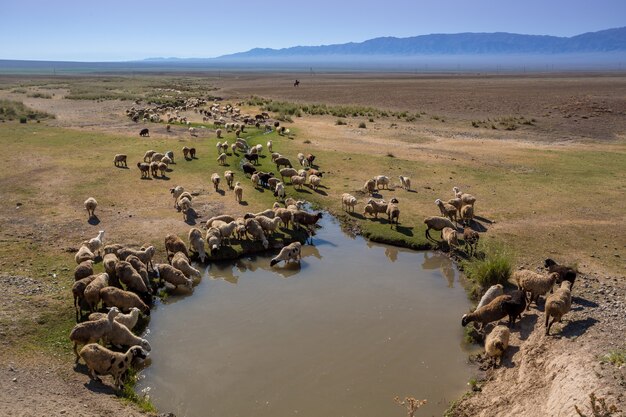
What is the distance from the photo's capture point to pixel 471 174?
28.6 m

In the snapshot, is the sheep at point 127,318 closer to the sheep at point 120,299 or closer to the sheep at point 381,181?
the sheep at point 120,299

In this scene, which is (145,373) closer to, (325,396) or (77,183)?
(325,396)

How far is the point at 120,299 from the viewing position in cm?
1301

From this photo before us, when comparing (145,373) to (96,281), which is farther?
(96,281)

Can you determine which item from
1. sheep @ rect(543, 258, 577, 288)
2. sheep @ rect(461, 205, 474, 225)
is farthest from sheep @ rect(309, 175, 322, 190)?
sheep @ rect(543, 258, 577, 288)

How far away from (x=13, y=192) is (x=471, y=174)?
24071 mm

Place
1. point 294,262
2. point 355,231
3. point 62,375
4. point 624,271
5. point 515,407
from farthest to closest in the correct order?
point 355,231, point 294,262, point 624,271, point 62,375, point 515,407

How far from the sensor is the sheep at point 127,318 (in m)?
12.0

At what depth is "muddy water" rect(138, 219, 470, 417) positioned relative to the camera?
34.6 ft

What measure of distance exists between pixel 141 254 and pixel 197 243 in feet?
7.07

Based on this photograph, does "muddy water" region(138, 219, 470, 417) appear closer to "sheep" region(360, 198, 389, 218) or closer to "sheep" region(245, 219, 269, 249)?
"sheep" region(245, 219, 269, 249)

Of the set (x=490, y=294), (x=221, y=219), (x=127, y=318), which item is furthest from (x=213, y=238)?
(x=490, y=294)

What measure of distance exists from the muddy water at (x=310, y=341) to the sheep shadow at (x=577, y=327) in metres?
2.52

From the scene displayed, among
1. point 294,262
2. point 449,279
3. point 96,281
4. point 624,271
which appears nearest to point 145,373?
point 96,281
